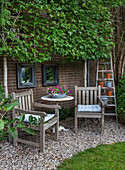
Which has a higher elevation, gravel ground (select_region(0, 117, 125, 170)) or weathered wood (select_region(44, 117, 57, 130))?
weathered wood (select_region(44, 117, 57, 130))

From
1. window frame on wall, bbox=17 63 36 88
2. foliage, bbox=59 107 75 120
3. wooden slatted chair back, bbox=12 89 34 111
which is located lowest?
foliage, bbox=59 107 75 120

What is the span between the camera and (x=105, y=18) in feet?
14.2

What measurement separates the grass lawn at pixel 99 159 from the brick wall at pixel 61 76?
2060mm

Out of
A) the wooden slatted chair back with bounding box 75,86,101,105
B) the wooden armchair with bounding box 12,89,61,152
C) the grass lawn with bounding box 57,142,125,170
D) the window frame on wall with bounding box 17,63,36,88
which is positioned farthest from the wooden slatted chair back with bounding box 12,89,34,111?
the grass lawn with bounding box 57,142,125,170

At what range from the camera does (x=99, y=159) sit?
95.5 inches

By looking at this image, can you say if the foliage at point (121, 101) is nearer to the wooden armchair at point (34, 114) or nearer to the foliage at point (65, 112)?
the foliage at point (65, 112)

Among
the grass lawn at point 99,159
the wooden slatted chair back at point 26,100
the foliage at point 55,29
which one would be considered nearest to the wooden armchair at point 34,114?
the wooden slatted chair back at point 26,100

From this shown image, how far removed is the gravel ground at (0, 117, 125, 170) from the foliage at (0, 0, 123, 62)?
1.73m

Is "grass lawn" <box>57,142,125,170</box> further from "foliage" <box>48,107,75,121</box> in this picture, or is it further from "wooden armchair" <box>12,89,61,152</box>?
"foliage" <box>48,107,75,121</box>

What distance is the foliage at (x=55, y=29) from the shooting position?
318cm

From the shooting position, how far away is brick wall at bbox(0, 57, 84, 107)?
12.1 ft

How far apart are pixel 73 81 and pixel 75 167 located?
301cm

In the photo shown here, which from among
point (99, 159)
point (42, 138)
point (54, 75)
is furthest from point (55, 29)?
point (99, 159)

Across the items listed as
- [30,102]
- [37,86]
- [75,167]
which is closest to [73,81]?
[37,86]
